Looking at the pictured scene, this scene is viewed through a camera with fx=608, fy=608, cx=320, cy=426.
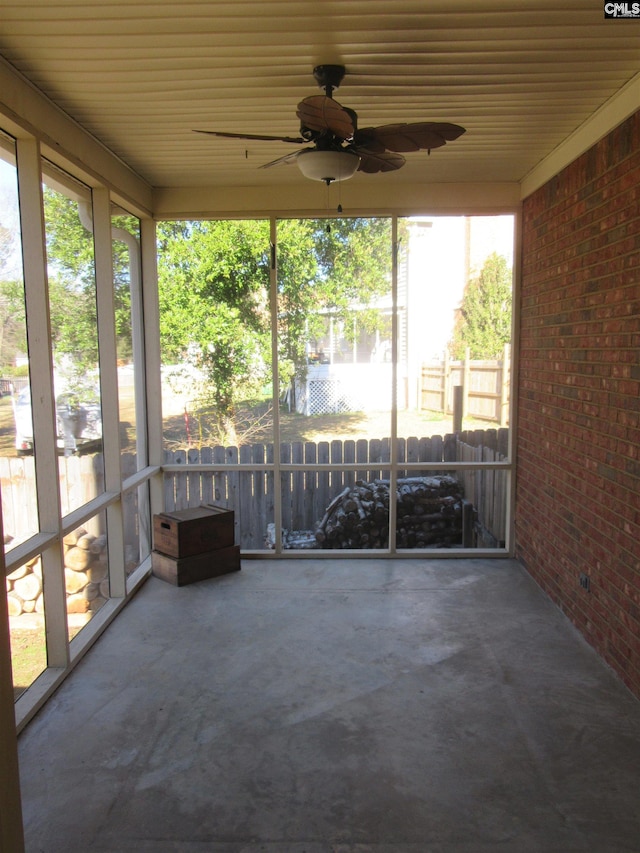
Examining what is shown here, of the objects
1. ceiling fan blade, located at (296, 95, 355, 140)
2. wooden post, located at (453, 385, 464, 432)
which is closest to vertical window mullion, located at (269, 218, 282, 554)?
wooden post, located at (453, 385, 464, 432)

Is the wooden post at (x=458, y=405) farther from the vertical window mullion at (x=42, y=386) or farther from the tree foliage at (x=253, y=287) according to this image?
the vertical window mullion at (x=42, y=386)

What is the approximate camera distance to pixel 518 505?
5117 millimetres

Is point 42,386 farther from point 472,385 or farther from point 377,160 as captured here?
point 472,385

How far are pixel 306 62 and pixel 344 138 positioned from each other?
402mm

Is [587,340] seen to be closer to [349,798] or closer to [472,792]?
[472,792]

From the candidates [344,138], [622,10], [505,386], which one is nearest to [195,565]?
[505,386]

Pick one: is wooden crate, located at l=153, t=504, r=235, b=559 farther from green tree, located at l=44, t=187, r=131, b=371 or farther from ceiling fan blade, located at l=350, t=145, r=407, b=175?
ceiling fan blade, located at l=350, t=145, r=407, b=175

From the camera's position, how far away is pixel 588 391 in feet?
12.0

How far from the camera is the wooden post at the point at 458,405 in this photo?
17.3ft

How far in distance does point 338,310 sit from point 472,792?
12.1 ft

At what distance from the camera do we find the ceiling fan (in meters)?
2.57

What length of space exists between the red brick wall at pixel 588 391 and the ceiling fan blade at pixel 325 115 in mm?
1589

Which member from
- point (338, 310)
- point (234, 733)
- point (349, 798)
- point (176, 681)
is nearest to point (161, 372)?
point (338, 310)

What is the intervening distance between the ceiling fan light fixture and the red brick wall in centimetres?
149
